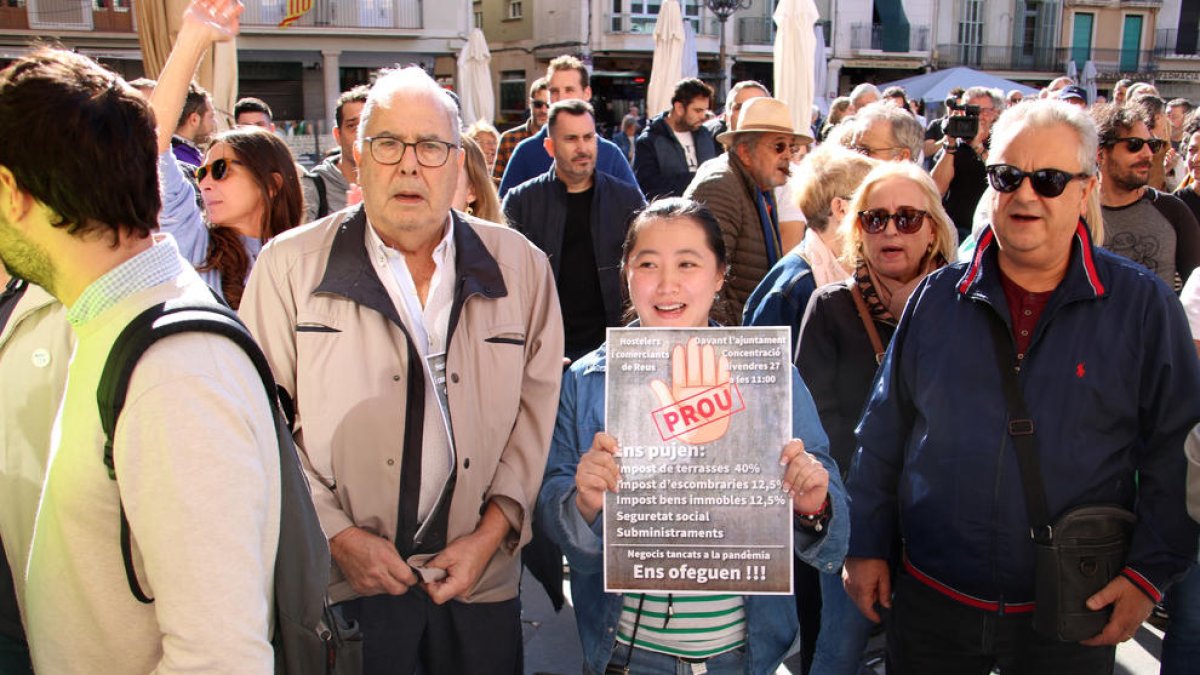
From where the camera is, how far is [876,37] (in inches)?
1449

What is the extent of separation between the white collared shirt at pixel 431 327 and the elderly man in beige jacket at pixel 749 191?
2236 mm

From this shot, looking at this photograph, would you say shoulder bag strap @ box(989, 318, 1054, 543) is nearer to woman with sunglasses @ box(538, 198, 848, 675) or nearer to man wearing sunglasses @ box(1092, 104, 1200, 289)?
woman with sunglasses @ box(538, 198, 848, 675)

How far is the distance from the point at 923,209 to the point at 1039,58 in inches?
1642

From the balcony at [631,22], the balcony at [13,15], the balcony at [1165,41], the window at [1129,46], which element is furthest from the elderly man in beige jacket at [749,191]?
the balcony at [1165,41]

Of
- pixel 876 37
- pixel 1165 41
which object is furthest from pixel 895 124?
pixel 1165 41

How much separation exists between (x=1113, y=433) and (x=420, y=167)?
1.83 m

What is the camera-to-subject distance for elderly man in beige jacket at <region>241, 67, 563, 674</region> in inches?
87.7

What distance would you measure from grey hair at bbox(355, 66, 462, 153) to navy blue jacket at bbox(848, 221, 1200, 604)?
1.38m

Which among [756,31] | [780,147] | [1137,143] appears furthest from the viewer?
[756,31]

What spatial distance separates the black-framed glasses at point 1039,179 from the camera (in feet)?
7.50

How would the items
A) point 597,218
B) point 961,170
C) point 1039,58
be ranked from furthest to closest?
point 1039,58 < point 961,170 < point 597,218

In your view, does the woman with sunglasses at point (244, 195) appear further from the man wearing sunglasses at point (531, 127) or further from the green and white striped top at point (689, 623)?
the man wearing sunglasses at point (531, 127)

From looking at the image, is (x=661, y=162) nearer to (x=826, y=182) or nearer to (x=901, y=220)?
(x=826, y=182)

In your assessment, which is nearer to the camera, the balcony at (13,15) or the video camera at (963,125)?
the video camera at (963,125)
